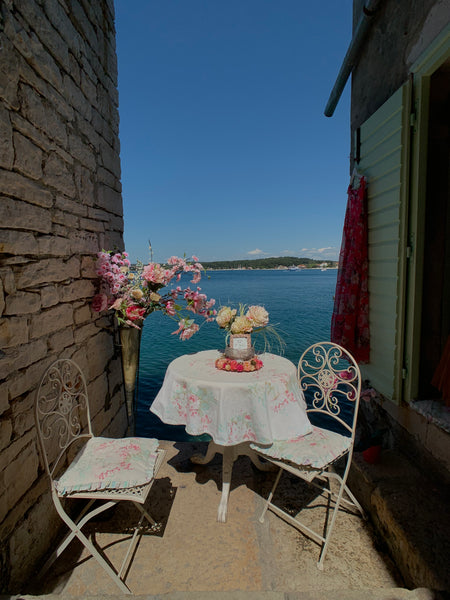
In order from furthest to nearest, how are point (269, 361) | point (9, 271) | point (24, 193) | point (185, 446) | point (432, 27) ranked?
point (185, 446) < point (269, 361) < point (432, 27) < point (24, 193) < point (9, 271)

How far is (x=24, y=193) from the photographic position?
5.31 feet

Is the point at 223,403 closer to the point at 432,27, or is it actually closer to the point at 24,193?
the point at 24,193

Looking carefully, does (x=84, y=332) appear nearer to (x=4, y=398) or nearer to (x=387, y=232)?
(x=4, y=398)

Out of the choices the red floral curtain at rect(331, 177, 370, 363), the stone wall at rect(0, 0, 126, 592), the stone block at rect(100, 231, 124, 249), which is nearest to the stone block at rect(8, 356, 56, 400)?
the stone wall at rect(0, 0, 126, 592)

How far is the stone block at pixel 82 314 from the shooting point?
2.15m

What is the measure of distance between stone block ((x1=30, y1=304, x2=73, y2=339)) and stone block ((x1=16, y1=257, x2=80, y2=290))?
17 centimetres

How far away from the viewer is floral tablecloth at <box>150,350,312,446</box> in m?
1.88

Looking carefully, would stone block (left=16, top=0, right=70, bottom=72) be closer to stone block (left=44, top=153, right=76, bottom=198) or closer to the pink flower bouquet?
stone block (left=44, top=153, right=76, bottom=198)

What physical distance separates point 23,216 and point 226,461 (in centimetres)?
183

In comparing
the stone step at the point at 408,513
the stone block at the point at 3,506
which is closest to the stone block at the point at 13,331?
the stone block at the point at 3,506

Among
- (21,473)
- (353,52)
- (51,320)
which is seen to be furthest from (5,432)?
(353,52)

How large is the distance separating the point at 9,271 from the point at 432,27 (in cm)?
280

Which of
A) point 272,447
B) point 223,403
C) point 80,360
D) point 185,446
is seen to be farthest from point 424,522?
point 80,360

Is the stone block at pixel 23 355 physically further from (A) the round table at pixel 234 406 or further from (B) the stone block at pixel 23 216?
(A) the round table at pixel 234 406
